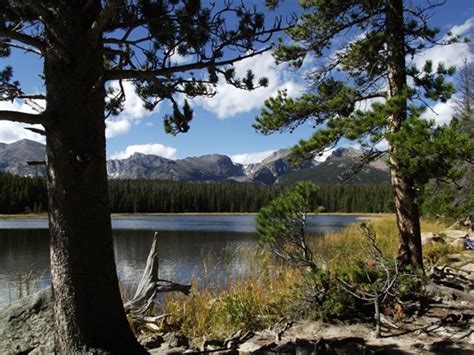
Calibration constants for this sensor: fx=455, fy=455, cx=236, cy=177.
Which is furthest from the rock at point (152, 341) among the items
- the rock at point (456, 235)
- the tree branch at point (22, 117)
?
the rock at point (456, 235)

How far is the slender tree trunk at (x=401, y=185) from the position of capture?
6.89 meters

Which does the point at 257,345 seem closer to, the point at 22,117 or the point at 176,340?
the point at 176,340

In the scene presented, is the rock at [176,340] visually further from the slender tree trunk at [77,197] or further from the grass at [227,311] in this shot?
the slender tree trunk at [77,197]

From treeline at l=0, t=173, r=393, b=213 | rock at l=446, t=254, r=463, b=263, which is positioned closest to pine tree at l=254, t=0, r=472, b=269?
rock at l=446, t=254, r=463, b=263

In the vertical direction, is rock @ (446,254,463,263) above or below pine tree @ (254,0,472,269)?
below

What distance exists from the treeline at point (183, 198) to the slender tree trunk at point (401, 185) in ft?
255

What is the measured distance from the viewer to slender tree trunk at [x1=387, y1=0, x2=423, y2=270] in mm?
6891

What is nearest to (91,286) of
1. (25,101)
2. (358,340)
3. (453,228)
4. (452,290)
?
(25,101)

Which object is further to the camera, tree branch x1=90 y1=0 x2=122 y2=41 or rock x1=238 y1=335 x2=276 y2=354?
rock x1=238 y1=335 x2=276 y2=354

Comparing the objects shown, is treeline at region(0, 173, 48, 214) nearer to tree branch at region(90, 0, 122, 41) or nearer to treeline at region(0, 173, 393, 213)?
treeline at region(0, 173, 393, 213)

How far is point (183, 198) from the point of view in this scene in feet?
399

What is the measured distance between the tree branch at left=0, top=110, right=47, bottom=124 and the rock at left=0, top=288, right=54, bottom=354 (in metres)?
2.41

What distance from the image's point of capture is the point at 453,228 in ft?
66.0

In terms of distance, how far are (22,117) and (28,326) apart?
2514 mm
